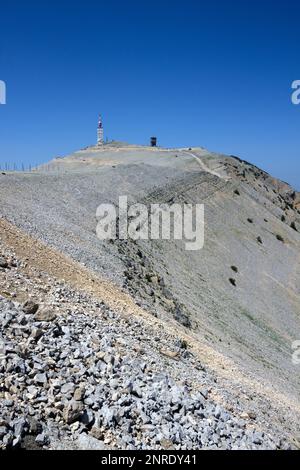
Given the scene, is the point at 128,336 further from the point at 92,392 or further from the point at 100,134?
the point at 100,134

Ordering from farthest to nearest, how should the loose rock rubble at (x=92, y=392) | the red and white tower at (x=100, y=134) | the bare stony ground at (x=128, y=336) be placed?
the red and white tower at (x=100, y=134)
the bare stony ground at (x=128, y=336)
the loose rock rubble at (x=92, y=392)

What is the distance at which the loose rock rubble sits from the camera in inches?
324

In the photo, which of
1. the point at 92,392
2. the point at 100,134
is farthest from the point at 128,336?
the point at 100,134

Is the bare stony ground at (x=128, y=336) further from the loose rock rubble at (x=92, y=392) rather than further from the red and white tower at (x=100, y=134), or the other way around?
the red and white tower at (x=100, y=134)

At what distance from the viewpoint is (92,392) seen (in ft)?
30.5

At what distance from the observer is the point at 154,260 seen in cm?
2941

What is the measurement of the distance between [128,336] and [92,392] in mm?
3932

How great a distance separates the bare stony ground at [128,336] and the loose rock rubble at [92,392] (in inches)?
1.1

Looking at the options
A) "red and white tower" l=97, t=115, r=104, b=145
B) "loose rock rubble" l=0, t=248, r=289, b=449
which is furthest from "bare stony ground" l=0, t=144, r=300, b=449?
"red and white tower" l=97, t=115, r=104, b=145

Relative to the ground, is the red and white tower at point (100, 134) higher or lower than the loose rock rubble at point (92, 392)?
higher

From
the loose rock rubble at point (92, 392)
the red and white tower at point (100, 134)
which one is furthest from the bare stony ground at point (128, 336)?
the red and white tower at point (100, 134)

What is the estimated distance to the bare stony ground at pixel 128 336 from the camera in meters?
8.81

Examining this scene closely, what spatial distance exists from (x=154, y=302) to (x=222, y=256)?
19505 millimetres

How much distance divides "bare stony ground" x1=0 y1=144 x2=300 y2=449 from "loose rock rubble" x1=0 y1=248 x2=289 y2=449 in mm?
27
